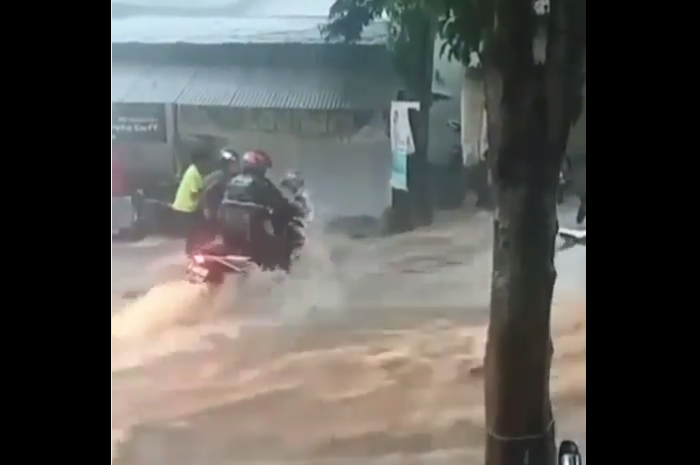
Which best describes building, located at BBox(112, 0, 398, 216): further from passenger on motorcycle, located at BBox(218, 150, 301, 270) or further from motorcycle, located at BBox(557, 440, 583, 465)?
motorcycle, located at BBox(557, 440, 583, 465)

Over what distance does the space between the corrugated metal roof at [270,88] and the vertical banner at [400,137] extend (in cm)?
3

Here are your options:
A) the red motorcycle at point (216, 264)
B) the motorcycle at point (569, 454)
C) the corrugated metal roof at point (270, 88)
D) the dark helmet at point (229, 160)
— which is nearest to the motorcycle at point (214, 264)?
the red motorcycle at point (216, 264)

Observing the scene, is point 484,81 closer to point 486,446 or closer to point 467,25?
point 467,25

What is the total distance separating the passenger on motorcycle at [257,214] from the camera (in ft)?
4.39

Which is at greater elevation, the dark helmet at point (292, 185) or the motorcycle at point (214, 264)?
the dark helmet at point (292, 185)

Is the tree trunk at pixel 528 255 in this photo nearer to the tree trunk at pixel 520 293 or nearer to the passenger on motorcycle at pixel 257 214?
the tree trunk at pixel 520 293

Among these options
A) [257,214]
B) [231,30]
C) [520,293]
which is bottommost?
[520,293]

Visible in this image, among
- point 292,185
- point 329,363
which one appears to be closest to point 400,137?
point 292,185

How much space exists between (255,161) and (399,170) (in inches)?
9.9

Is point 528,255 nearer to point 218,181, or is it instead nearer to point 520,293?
point 520,293

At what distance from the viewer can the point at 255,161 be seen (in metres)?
1.34

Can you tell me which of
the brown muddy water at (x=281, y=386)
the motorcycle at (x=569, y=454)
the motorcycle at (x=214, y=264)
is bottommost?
the motorcycle at (x=569, y=454)
